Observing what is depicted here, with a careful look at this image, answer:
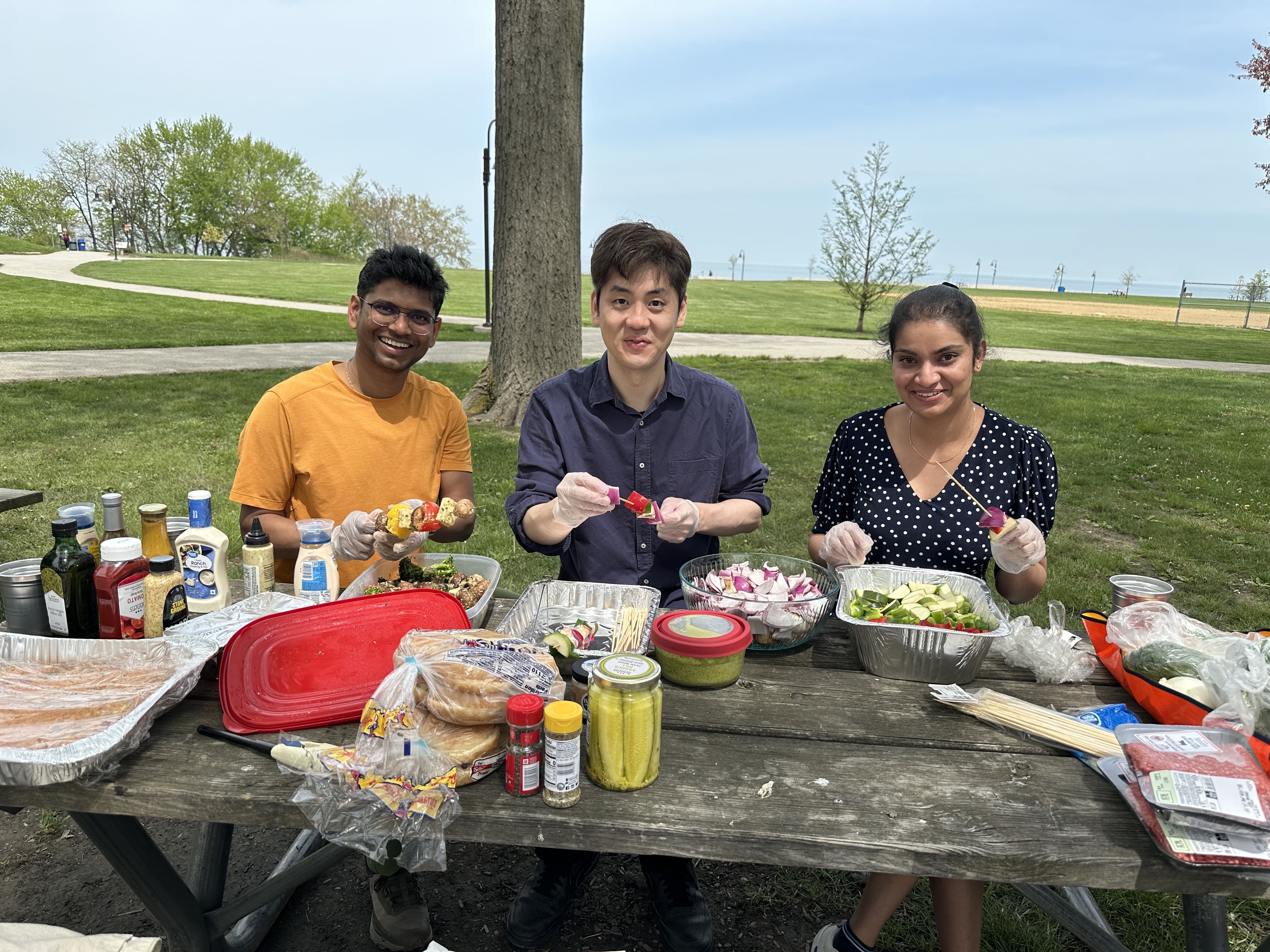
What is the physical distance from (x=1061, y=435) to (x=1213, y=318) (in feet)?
112

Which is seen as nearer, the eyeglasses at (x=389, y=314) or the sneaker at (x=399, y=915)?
the sneaker at (x=399, y=915)

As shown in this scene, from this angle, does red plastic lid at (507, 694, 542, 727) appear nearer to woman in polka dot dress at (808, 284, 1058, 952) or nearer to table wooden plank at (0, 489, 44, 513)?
woman in polka dot dress at (808, 284, 1058, 952)

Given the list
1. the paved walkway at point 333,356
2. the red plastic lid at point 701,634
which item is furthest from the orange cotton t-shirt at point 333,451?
the paved walkway at point 333,356

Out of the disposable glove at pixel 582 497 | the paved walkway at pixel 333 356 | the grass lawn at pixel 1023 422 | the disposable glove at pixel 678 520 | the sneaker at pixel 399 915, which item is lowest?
the sneaker at pixel 399 915

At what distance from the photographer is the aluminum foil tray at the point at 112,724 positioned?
1441 mm

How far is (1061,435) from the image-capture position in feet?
30.7

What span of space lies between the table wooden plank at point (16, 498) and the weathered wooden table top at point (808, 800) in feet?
9.60

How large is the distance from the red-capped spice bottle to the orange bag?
1.26 meters

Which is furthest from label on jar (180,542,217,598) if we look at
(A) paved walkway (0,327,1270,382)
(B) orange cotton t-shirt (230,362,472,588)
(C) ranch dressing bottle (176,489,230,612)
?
(A) paved walkway (0,327,1270,382)

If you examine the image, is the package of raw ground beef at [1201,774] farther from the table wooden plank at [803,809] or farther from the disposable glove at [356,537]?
the disposable glove at [356,537]

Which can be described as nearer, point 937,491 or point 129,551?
point 129,551

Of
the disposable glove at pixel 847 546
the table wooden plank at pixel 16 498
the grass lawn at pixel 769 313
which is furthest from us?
the grass lawn at pixel 769 313

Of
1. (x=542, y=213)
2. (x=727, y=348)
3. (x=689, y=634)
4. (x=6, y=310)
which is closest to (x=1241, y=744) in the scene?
(x=689, y=634)

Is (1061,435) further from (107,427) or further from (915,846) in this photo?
(107,427)
